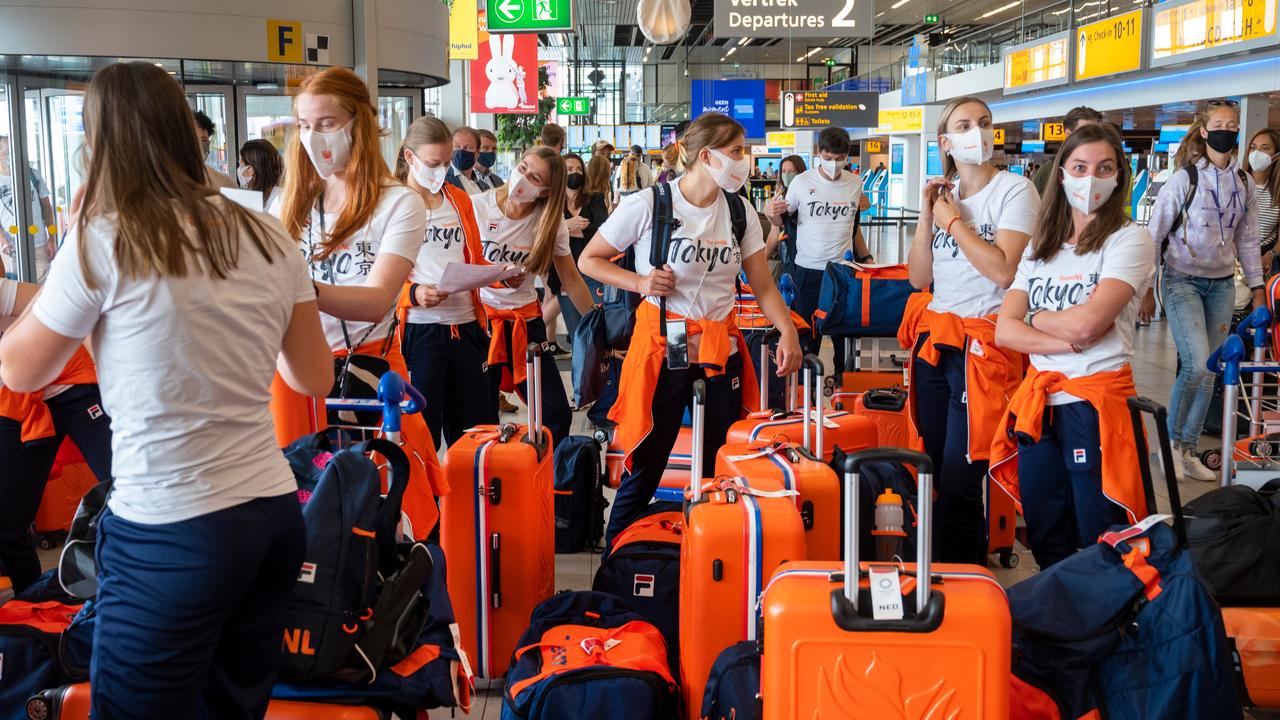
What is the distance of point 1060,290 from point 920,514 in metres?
1.63

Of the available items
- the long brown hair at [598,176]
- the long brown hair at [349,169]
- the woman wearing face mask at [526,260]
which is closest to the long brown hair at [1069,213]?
the woman wearing face mask at [526,260]

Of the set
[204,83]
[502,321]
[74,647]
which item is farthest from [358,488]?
[204,83]

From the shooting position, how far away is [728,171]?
400 cm

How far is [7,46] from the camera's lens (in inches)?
321

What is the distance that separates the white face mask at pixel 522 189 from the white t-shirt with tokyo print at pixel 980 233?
1771 mm

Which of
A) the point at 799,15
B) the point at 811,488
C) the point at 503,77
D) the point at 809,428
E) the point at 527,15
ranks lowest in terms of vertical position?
the point at 811,488

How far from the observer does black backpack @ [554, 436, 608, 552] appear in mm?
5047

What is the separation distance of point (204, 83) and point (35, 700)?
8918mm

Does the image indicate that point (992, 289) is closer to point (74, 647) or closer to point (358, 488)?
point (358, 488)

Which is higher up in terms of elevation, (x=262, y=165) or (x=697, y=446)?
(x=262, y=165)

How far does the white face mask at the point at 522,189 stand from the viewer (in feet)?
17.1

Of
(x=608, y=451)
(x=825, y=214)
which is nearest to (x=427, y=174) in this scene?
(x=608, y=451)

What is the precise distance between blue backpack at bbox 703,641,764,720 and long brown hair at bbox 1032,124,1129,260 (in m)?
1.62

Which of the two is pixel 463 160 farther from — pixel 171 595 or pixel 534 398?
pixel 171 595
